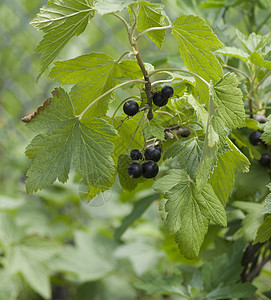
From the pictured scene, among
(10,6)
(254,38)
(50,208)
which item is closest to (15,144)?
(50,208)

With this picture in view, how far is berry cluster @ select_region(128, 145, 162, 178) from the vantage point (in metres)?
0.41

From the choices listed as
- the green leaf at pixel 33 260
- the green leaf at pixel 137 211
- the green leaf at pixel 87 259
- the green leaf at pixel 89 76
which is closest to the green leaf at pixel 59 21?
the green leaf at pixel 89 76

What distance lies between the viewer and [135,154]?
0.43 m

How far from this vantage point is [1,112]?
121 inches

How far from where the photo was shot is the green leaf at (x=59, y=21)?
1.25 feet

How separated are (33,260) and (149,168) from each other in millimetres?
1125

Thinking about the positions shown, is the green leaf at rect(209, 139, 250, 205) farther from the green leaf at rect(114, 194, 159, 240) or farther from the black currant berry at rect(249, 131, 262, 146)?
the green leaf at rect(114, 194, 159, 240)

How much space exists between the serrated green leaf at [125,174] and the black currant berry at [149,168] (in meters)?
0.03

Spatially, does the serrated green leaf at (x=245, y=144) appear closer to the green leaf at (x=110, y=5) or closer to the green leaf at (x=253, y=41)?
the green leaf at (x=253, y=41)

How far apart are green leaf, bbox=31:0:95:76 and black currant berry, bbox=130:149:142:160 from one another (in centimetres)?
12

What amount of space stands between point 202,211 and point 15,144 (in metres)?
1.94

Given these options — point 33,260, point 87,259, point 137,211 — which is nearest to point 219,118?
point 137,211

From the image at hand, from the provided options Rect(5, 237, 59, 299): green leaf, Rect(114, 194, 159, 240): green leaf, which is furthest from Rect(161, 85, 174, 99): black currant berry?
Rect(5, 237, 59, 299): green leaf

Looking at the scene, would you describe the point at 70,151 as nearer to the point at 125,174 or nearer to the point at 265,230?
the point at 125,174
